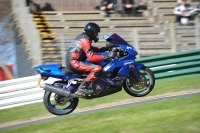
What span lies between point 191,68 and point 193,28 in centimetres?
127

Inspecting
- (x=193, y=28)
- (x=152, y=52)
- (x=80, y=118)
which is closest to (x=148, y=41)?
(x=152, y=52)

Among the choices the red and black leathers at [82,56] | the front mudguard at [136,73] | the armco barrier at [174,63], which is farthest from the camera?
the armco barrier at [174,63]

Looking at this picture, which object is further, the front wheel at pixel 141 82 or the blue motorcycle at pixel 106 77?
the front wheel at pixel 141 82

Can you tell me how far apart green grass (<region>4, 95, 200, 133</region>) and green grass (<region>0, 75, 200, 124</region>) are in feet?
5.44

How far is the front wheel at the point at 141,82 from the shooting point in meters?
9.48

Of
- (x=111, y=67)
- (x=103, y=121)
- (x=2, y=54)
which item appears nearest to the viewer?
(x=103, y=121)

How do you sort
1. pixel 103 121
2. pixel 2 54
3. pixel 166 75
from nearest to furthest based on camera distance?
pixel 103 121
pixel 166 75
pixel 2 54

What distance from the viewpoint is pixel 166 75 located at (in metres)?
13.7

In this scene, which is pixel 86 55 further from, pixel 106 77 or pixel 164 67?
pixel 164 67

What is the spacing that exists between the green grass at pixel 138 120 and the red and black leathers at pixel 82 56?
2.88ft

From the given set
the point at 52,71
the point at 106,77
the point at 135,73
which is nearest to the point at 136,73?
the point at 135,73

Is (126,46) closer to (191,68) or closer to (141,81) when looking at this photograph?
(141,81)

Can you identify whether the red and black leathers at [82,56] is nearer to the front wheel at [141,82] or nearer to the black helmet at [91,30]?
the black helmet at [91,30]

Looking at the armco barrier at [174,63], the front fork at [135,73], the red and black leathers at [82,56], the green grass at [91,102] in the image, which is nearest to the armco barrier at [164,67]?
the armco barrier at [174,63]
